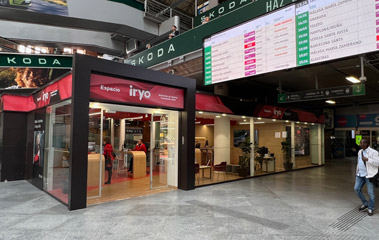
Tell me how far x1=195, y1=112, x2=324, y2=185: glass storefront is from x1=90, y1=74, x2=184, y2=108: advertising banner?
173cm

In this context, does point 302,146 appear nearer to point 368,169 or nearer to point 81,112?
point 368,169

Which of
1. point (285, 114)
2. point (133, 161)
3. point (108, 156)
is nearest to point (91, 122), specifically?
point (108, 156)

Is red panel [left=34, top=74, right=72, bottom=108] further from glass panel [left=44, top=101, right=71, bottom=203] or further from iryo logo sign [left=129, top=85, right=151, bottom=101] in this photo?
iryo logo sign [left=129, top=85, right=151, bottom=101]

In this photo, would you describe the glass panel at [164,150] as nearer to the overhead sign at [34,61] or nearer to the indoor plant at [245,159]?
the overhead sign at [34,61]

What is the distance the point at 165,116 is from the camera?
7398mm

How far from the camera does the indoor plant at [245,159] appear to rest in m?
9.45

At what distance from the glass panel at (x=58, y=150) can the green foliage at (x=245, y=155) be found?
6.12 meters

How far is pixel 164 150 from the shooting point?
24.4 ft

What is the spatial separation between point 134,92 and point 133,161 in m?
3.45

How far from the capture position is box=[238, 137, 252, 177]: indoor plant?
945cm

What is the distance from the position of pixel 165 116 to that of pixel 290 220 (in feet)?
13.9

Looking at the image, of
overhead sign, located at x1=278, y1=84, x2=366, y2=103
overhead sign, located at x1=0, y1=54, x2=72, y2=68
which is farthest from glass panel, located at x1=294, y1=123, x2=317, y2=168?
overhead sign, located at x1=0, y1=54, x2=72, y2=68

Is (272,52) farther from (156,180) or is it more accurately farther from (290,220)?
(156,180)

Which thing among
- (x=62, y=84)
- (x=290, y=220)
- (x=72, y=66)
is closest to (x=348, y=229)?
(x=290, y=220)
